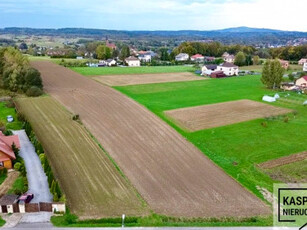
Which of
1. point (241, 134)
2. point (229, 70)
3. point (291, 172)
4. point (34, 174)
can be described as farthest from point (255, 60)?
point (34, 174)

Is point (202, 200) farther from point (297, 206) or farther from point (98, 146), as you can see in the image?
point (98, 146)

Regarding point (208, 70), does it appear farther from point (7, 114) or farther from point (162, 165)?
point (162, 165)

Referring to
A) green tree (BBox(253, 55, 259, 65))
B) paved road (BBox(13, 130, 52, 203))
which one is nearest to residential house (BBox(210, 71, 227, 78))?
green tree (BBox(253, 55, 259, 65))

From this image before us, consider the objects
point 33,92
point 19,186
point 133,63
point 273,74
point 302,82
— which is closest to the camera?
point 19,186

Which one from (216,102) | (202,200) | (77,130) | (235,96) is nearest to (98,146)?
(77,130)

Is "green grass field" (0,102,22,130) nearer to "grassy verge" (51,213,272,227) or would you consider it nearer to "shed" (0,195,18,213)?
"shed" (0,195,18,213)
